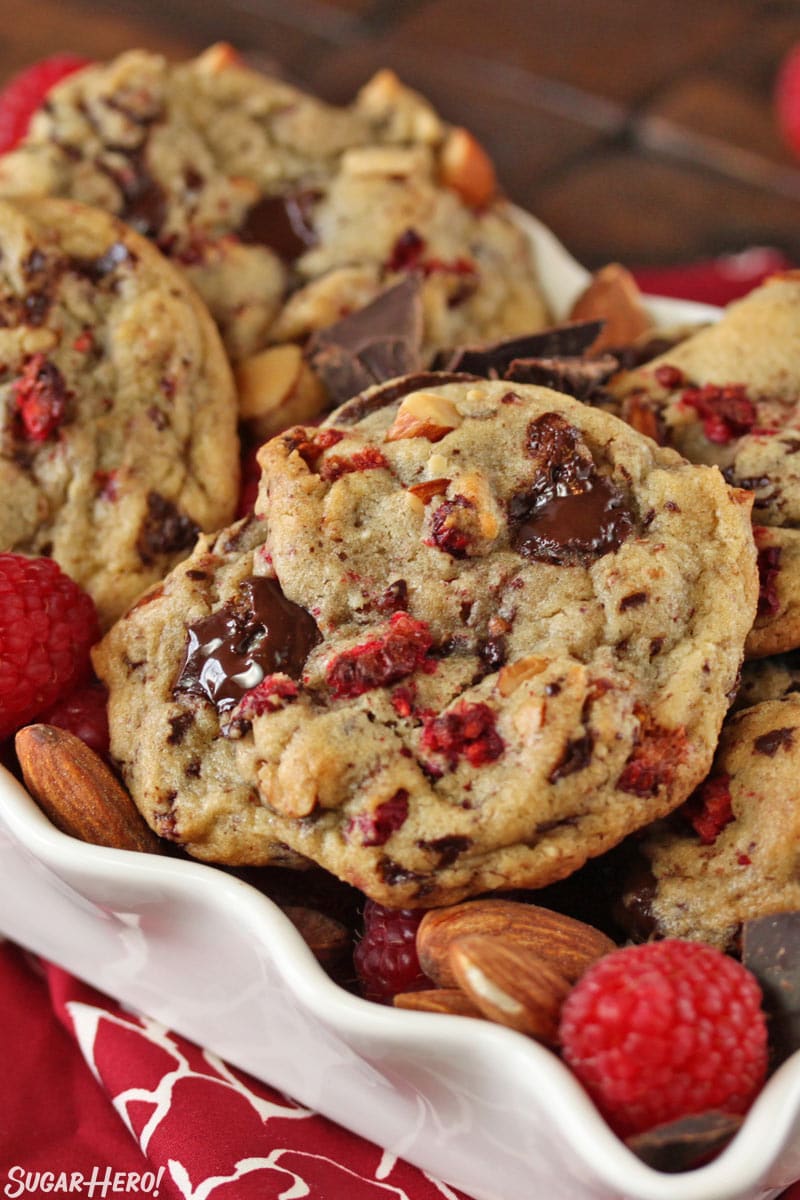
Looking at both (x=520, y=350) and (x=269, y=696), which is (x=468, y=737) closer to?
(x=269, y=696)

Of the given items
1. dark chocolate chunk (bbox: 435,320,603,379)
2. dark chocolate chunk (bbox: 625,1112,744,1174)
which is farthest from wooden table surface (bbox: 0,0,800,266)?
dark chocolate chunk (bbox: 625,1112,744,1174)

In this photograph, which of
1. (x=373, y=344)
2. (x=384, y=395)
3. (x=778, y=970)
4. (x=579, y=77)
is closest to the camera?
(x=778, y=970)

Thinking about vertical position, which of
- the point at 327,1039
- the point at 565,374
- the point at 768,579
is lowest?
the point at 327,1039

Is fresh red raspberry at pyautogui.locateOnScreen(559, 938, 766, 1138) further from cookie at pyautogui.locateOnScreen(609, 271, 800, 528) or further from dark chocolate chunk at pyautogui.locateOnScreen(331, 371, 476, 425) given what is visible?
dark chocolate chunk at pyautogui.locateOnScreen(331, 371, 476, 425)

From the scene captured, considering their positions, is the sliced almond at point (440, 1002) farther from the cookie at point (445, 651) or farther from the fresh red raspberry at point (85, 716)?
the fresh red raspberry at point (85, 716)

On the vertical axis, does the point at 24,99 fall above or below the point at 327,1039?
above

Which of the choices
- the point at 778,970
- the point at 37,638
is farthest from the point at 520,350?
the point at 778,970
